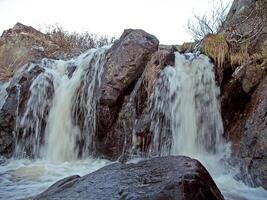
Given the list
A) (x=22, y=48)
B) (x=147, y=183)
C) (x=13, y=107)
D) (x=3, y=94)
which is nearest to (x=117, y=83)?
(x=13, y=107)

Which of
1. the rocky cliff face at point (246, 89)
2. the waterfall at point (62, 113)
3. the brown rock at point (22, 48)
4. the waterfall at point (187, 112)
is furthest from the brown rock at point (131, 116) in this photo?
the brown rock at point (22, 48)

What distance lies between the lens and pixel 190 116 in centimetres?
698

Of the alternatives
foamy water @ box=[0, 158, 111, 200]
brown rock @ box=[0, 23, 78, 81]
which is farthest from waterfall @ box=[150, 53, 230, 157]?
brown rock @ box=[0, 23, 78, 81]

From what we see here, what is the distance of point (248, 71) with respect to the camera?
22.4 feet

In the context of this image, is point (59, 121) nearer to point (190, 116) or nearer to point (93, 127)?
point (93, 127)

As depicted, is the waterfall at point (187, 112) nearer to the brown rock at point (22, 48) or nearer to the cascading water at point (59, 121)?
the cascading water at point (59, 121)

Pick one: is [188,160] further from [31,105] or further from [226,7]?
[226,7]

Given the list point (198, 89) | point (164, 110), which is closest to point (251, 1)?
point (198, 89)

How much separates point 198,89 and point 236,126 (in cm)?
105

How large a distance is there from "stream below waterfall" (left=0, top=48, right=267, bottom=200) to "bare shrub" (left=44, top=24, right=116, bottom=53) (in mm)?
7090

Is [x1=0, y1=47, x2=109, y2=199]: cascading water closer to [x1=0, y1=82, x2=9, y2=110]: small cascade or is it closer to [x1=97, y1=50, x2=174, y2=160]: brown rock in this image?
[x1=97, y1=50, x2=174, y2=160]: brown rock

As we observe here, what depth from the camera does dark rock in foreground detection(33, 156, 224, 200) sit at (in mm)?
2957

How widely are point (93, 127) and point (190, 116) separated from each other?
198 centimetres

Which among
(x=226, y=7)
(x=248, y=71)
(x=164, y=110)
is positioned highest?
(x=226, y=7)
